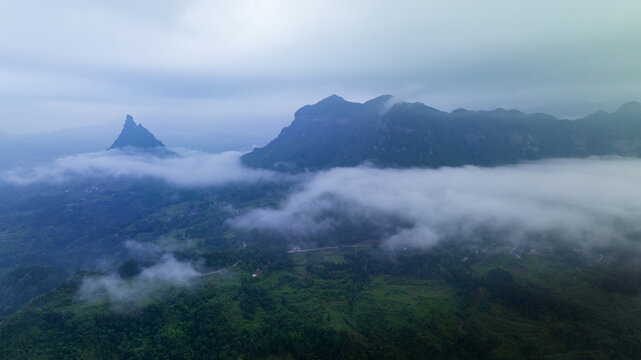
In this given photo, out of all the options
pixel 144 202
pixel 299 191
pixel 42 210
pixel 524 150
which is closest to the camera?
pixel 42 210

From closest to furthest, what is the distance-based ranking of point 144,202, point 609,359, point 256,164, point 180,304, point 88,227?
1. point 609,359
2. point 180,304
3. point 88,227
4. point 144,202
5. point 256,164

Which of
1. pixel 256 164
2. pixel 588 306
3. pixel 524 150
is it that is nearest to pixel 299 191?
pixel 256 164

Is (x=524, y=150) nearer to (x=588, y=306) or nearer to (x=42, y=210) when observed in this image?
(x=588, y=306)

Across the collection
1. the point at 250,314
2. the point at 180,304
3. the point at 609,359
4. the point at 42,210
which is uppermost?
the point at 42,210

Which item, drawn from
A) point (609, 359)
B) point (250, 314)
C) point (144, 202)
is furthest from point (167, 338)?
point (144, 202)

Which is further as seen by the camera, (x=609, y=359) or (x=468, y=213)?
(x=468, y=213)

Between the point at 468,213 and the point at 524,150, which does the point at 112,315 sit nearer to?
the point at 468,213

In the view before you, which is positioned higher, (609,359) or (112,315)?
(112,315)
